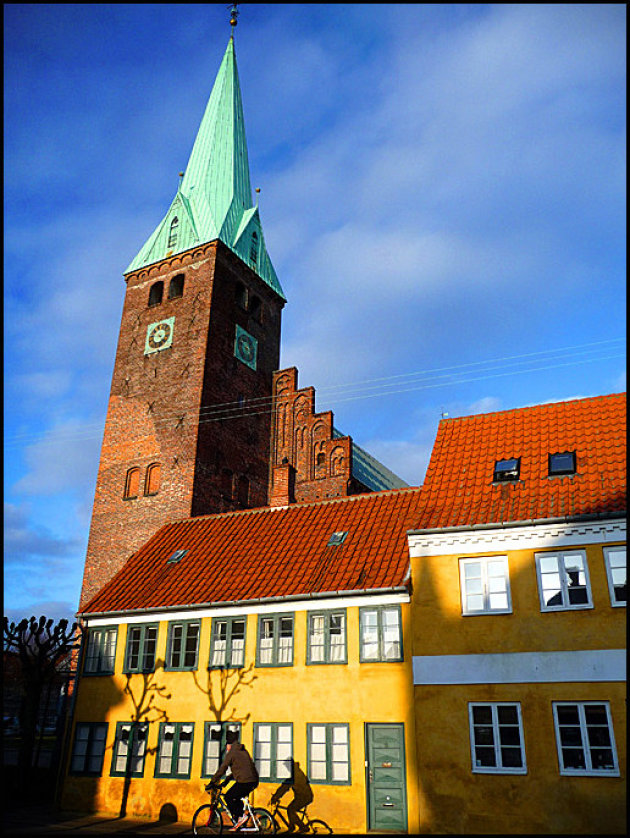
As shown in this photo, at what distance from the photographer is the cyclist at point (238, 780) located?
1276 centimetres

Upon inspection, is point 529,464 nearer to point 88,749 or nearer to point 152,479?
point 88,749

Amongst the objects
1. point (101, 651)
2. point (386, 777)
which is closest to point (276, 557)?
point (101, 651)

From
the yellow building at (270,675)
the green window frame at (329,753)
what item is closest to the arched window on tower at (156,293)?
the yellow building at (270,675)

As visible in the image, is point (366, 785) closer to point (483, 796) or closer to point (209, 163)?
point (483, 796)

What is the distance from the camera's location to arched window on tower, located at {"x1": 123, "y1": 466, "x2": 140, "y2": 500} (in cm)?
3156

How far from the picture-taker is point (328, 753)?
16.6 meters

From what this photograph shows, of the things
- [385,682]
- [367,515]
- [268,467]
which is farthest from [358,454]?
[385,682]

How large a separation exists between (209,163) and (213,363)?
1510 centimetres

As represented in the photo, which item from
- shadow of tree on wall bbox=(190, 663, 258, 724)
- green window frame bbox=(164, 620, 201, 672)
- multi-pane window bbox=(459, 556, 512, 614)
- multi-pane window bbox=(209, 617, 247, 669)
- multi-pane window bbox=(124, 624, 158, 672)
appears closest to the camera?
multi-pane window bbox=(459, 556, 512, 614)

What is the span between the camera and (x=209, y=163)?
41344mm

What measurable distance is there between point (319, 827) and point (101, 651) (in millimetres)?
8615

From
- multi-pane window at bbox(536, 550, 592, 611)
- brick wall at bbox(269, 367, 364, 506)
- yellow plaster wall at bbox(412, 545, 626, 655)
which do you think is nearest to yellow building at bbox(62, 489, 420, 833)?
yellow plaster wall at bbox(412, 545, 626, 655)

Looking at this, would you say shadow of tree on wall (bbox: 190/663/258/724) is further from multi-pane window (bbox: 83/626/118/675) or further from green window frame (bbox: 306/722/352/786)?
multi-pane window (bbox: 83/626/118/675)

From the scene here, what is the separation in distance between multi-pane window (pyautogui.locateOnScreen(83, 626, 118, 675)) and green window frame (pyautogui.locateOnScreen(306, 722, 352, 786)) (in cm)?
694
